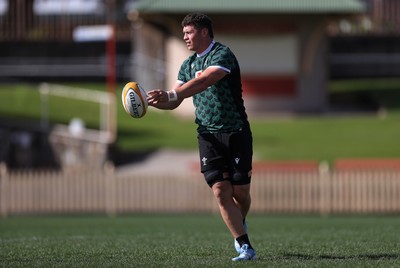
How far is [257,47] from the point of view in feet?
110

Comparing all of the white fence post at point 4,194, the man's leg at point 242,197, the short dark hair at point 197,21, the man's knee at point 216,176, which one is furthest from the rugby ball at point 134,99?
the white fence post at point 4,194

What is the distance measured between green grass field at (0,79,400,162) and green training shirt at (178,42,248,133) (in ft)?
58.7

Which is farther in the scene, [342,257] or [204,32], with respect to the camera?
[342,257]

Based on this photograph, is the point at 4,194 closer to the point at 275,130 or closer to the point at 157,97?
the point at 275,130

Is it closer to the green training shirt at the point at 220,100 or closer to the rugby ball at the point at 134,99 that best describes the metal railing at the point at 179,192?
the green training shirt at the point at 220,100

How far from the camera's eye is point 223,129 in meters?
9.75

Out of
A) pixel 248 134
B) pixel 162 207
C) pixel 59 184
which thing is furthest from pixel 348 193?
pixel 248 134

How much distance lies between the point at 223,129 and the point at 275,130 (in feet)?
70.3

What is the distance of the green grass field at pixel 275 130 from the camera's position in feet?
93.7

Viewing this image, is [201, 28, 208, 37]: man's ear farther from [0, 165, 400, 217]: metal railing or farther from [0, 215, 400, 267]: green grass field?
[0, 165, 400, 217]: metal railing

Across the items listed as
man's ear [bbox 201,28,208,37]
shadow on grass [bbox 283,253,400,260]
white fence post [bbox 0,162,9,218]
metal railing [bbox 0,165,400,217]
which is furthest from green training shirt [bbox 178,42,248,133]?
white fence post [bbox 0,162,9,218]

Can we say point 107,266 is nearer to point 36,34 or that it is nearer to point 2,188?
point 2,188

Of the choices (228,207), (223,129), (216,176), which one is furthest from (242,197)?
(223,129)

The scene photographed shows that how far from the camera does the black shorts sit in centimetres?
976
